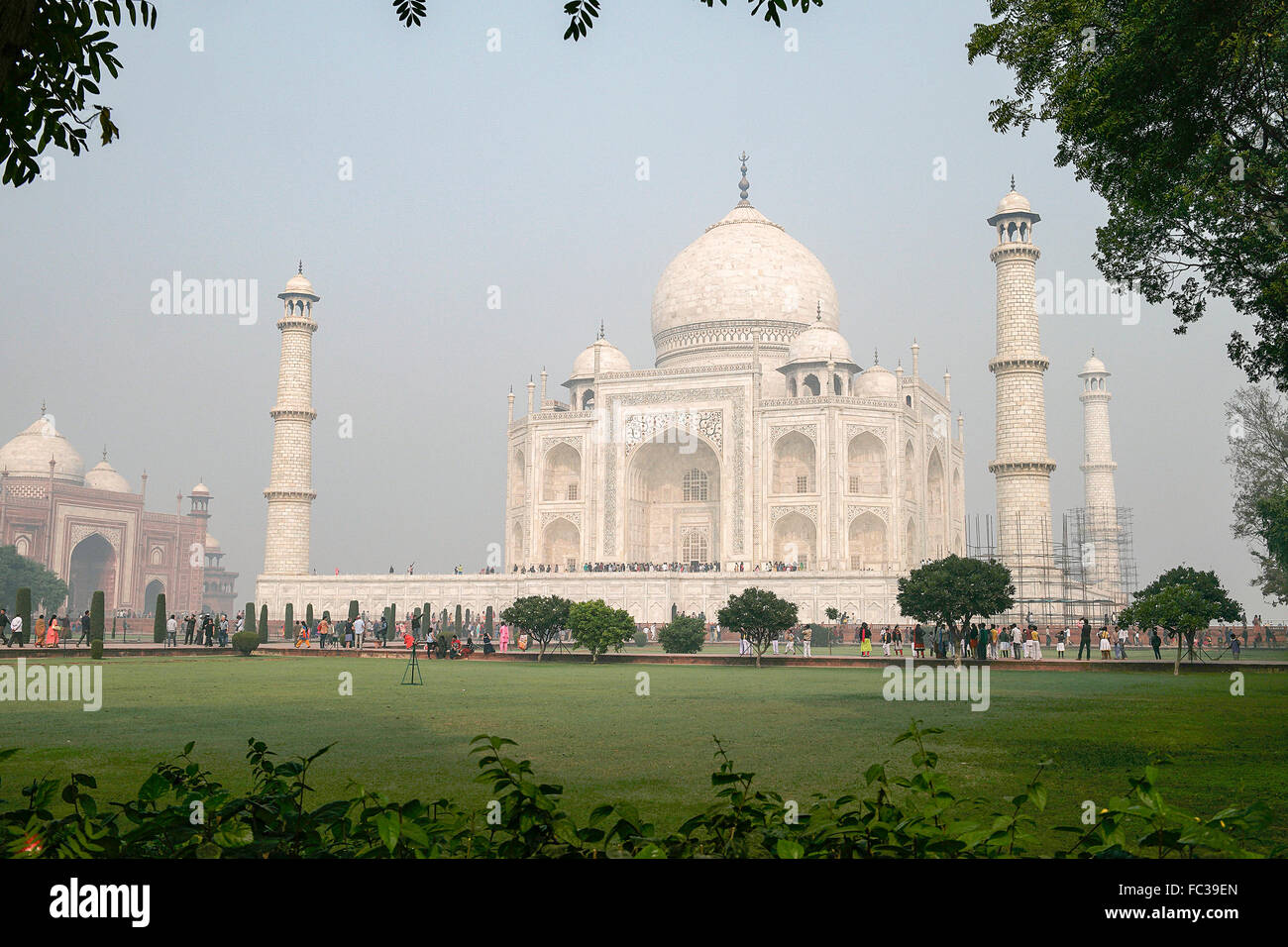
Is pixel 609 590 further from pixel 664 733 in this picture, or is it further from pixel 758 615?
pixel 664 733

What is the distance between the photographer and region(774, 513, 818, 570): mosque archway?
1538 inches

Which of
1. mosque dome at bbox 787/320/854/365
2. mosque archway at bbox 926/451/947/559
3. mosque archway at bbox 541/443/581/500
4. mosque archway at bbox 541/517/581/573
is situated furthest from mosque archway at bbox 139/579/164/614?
mosque archway at bbox 926/451/947/559

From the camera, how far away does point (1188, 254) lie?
1028cm

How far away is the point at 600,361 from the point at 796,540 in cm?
1100

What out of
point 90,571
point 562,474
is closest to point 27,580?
point 90,571

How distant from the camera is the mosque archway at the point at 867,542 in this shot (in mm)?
39000

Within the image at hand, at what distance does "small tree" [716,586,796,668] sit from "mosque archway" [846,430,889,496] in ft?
59.0

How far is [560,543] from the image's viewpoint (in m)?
42.7

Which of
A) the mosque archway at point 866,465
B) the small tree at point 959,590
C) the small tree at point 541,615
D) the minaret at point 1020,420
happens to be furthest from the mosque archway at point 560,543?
the small tree at point 959,590

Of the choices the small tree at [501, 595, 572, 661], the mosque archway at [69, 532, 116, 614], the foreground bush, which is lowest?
the small tree at [501, 595, 572, 661]

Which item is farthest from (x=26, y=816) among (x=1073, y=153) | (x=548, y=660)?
(x=548, y=660)

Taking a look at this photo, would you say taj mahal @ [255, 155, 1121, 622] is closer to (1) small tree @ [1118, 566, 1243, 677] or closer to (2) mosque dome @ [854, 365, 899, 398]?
(2) mosque dome @ [854, 365, 899, 398]
